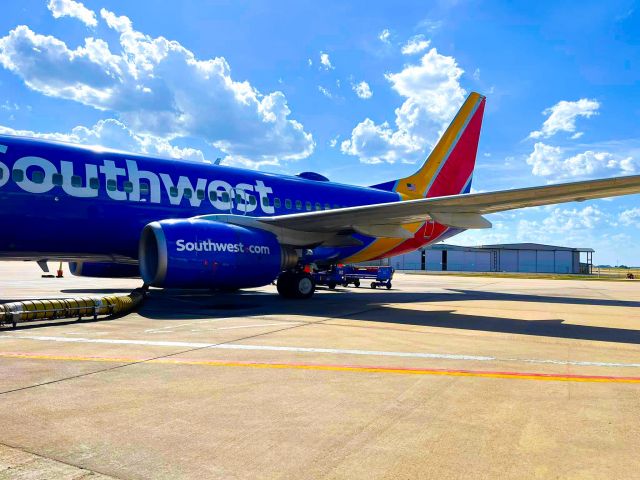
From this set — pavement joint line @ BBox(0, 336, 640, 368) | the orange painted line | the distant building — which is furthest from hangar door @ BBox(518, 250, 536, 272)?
the orange painted line

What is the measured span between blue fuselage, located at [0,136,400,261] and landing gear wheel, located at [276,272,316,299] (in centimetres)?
242

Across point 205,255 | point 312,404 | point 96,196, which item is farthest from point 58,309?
point 312,404

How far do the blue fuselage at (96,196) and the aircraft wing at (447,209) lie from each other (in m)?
2.51

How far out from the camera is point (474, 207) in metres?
11.9

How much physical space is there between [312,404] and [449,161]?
63.0 ft

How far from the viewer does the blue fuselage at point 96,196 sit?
37.3 feet

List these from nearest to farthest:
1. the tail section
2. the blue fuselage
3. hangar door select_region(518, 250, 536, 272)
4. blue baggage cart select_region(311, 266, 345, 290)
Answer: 1. the blue fuselage
2. the tail section
3. blue baggage cart select_region(311, 266, 345, 290)
4. hangar door select_region(518, 250, 536, 272)

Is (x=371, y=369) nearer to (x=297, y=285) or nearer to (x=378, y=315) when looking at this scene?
(x=378, y=315)

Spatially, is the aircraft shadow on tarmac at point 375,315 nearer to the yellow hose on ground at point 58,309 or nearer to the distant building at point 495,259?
the yellow hose on ground at point 58,309

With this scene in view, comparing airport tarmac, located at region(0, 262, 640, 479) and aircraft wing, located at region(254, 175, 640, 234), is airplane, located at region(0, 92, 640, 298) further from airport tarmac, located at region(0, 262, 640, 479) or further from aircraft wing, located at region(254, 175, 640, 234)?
airport tarmac, located at region(0, 262, 640, 479)

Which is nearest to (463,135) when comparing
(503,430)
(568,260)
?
(503,430)

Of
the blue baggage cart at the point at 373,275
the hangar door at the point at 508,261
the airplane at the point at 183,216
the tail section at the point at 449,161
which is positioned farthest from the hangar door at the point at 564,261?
the airplane at the point at 183,216

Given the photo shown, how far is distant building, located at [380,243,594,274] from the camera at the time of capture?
241ft

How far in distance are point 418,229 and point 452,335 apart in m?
11.4
